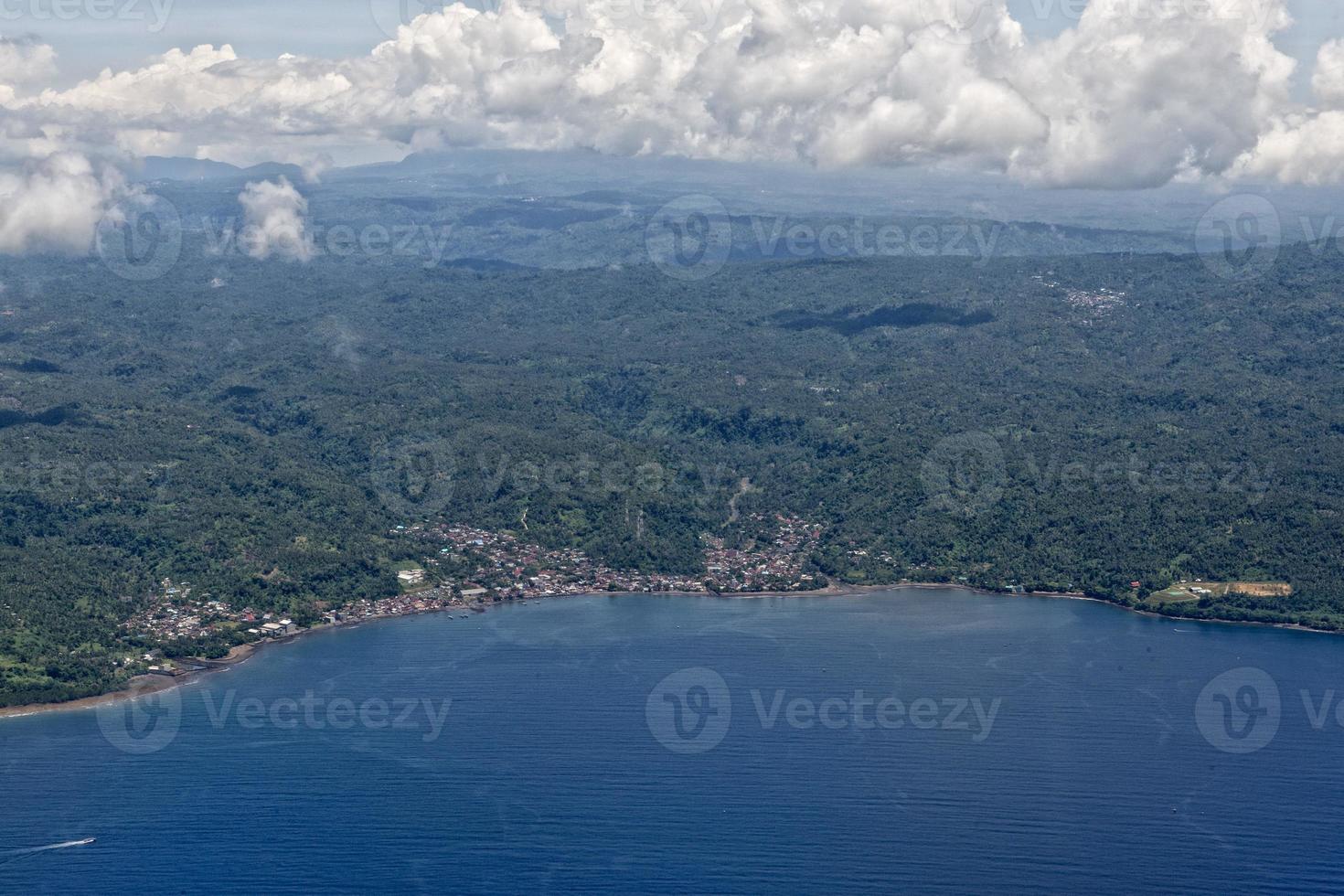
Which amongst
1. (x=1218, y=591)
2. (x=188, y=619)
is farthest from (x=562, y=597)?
(x=1218, y=591)

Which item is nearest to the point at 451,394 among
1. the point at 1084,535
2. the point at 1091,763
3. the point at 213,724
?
the point at 1084,535

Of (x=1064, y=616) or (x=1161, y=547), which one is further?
(x=1161, y=547)

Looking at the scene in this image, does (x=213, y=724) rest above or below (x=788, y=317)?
below

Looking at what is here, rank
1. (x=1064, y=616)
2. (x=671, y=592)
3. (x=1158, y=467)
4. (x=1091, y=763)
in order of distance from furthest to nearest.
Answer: (x=1158, y=467) < (x=671, y=592) < (x=1064, y=616) < (x=1091, y=763)

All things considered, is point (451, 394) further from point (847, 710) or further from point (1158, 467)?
point (847, 710)

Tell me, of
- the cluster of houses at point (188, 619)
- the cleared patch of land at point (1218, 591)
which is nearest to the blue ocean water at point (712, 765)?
the cluster of houses at point (188, 619)

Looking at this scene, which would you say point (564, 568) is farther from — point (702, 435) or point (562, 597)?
point (702, 435)

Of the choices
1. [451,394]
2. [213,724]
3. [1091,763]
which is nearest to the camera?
[1091,763]
